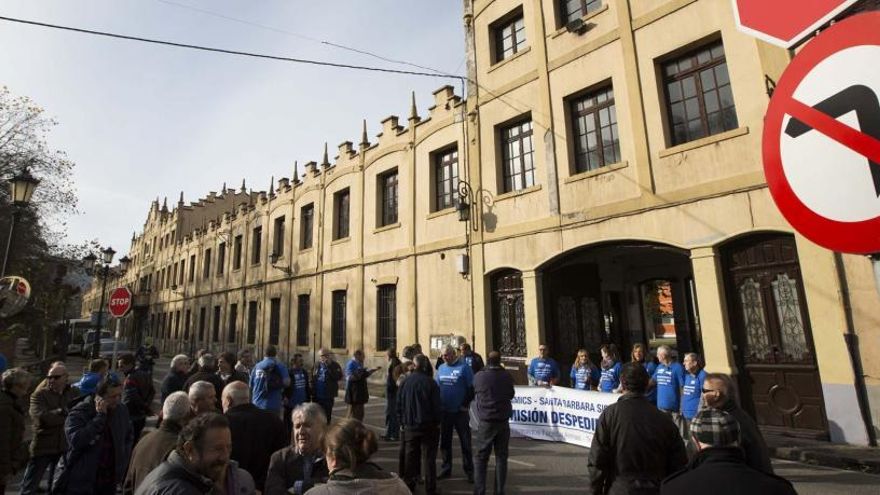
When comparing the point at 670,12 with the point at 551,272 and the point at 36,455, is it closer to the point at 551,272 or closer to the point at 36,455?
the point at 551,272

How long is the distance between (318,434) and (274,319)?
19.7 metres

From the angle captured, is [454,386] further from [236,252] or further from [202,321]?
[202,321]

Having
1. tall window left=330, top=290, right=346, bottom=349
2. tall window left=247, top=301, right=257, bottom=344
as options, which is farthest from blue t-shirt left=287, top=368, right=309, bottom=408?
tall window left=247, top=301, right=257, bottom=344

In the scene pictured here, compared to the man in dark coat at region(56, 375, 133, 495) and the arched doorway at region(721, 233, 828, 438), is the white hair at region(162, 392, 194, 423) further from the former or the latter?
the arched doorway at region(721, 233, 828, 438)

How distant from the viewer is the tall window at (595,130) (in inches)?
401

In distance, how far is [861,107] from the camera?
1283 millimetres

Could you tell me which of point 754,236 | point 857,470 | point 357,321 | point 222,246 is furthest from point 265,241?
point 857,470

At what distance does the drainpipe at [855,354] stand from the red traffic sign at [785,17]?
277 inches

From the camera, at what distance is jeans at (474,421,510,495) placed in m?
5.39

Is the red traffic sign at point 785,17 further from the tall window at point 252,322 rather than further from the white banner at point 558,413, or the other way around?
the tall window at point 252,322

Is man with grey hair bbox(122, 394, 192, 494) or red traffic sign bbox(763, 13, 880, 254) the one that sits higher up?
red traffic sign bbox(763, 13, 880, 254)

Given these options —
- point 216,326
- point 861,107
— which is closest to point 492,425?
point 861,107

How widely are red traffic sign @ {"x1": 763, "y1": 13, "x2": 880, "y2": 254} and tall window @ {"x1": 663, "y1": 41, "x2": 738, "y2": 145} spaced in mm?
8348

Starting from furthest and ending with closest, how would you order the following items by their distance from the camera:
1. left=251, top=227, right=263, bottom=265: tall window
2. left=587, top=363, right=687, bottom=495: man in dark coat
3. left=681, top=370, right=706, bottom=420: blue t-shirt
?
left=251, top=227, right=263, bottom=265: tall window
left=681, top=370, right=706, bottom=420: blue t-shirt
left=587, top=363, right=687, bottom=495: man in dark coat
